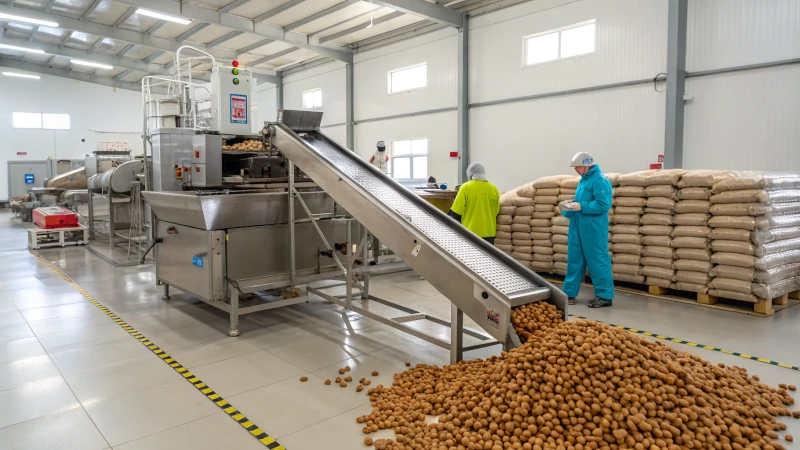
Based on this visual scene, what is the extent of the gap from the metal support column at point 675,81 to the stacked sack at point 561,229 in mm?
2551

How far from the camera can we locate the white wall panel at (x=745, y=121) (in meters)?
7.18

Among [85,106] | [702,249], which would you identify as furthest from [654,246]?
[85,106]

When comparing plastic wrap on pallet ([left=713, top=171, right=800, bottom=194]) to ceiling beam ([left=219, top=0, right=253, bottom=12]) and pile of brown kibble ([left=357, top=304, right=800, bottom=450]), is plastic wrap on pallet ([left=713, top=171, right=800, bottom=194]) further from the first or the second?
ceiling beam ([left=219, top=0, right=253, bottom=12])

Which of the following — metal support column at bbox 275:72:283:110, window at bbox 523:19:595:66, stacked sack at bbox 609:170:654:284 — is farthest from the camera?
metal support column at bbox 275:72:283:110

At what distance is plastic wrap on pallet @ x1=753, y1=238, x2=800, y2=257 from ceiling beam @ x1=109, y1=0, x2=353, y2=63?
10742 mm

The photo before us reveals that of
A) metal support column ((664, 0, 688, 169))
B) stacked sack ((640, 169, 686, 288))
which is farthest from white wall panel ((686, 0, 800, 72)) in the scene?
stacked sack ((640, 169, 686, 288))

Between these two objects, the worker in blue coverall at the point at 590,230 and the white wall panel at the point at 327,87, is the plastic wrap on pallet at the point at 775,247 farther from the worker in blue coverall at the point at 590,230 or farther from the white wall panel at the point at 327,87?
the white wall panel at the point at 327,87

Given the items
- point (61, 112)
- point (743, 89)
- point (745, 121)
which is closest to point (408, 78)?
point (743, 89)

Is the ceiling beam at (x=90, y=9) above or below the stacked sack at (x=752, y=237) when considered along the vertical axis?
above

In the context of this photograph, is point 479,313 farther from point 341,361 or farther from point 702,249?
point 702,249

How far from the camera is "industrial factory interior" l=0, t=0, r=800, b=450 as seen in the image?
2730 millimetres

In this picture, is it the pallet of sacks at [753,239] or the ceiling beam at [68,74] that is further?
the ceiling beam at [68,74]

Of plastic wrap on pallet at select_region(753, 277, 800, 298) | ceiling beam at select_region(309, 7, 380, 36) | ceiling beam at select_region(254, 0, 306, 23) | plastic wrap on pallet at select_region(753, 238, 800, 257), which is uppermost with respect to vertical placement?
→ ceiling beam at select_region(309, 7, 380, 36)

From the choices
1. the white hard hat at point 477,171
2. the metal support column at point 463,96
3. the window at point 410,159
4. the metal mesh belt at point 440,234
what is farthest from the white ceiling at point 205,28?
the metal mesh belt at point 440,234
